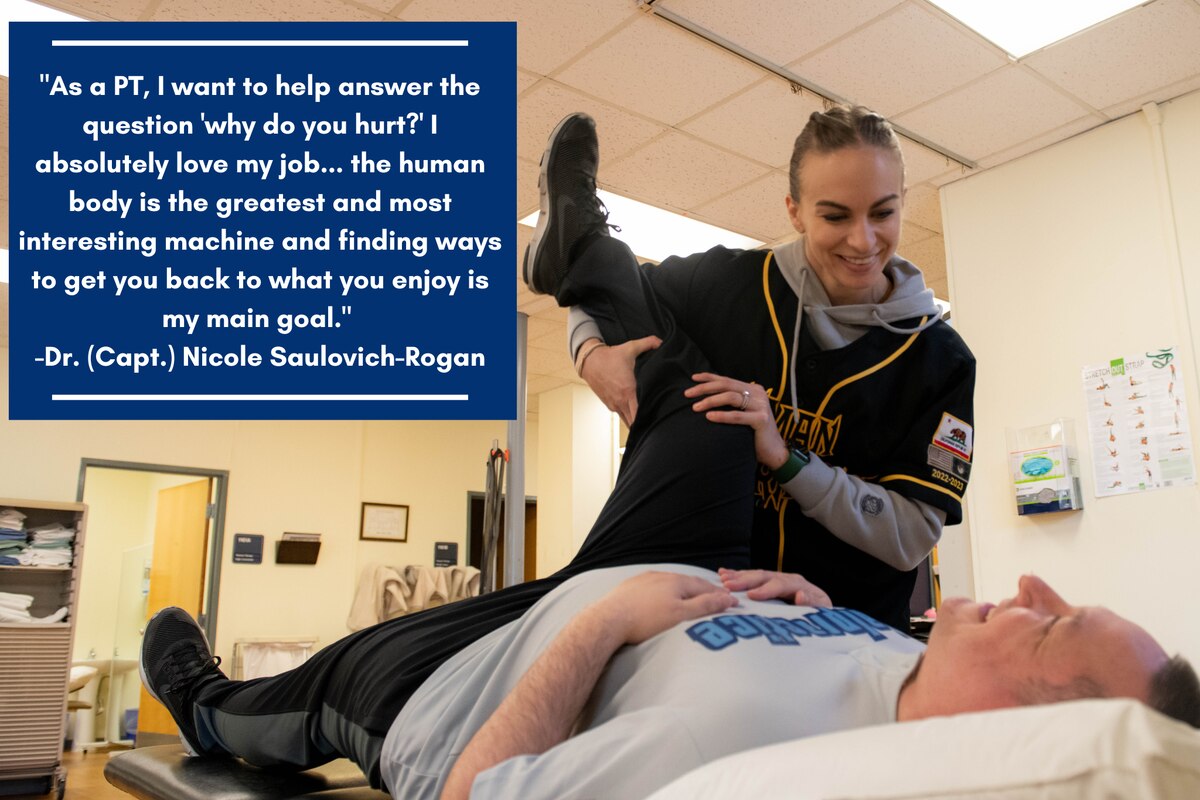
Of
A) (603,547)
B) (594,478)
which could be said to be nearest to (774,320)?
(603,547)

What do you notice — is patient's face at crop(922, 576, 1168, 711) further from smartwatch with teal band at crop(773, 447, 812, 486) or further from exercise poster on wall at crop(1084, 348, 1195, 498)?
exercise poster on wall at crop(1084, 348, 1195, 498)


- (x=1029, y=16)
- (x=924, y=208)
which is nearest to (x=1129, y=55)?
(x=1029, y=16)

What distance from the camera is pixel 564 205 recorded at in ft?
4.99

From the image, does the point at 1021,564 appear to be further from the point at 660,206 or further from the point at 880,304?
the point at 880,304

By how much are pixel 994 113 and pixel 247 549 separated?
17.3 ft

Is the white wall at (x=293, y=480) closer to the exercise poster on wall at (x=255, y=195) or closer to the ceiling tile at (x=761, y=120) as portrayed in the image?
the exercise poster on wall at (x=255, y=195)

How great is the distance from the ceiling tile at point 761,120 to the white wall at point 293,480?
14.0ft

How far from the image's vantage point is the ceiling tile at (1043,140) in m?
3.76

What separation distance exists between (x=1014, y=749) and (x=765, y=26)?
3002 millimetres

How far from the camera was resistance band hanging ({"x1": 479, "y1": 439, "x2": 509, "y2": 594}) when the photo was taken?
4812 mm

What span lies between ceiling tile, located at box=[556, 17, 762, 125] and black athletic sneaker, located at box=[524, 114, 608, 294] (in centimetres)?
178

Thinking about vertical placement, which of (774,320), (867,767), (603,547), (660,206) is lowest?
(867,767)

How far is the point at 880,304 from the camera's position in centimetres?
146

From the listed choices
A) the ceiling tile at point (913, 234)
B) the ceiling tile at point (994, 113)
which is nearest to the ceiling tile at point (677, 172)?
the ceiling tile at point (994, 113)
